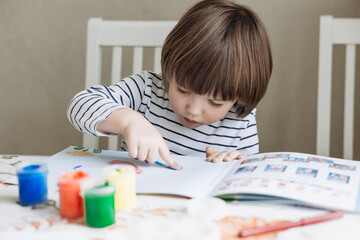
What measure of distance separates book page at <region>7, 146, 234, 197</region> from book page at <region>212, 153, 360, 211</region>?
29mm

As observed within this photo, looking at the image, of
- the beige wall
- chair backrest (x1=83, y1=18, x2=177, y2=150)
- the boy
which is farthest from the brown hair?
the beige wall

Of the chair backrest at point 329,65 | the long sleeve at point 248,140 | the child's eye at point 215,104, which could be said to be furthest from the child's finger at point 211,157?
the chair backrest at point 329,65

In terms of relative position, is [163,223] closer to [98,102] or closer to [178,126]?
[98,102]

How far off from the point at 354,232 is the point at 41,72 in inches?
51.1

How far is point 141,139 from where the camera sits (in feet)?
2.36

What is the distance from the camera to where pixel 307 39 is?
140 cm

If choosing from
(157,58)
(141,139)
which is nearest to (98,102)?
(141,139)

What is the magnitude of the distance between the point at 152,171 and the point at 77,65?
913 mm

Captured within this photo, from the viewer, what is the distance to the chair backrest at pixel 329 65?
1.12 m

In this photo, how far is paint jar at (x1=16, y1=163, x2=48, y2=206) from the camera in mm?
565

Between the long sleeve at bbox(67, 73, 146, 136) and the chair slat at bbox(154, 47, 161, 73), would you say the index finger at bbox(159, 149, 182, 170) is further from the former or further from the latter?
the chair slat at bbox(154, 47, 161, 73)

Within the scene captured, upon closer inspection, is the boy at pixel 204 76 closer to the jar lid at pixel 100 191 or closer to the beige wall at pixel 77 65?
the jar lid at pixel 100 191

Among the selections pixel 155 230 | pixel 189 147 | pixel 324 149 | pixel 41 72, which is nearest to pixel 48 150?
pixel 41 72

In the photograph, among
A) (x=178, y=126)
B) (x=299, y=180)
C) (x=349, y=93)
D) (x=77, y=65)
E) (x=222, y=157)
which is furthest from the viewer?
(x=77, y=65)
